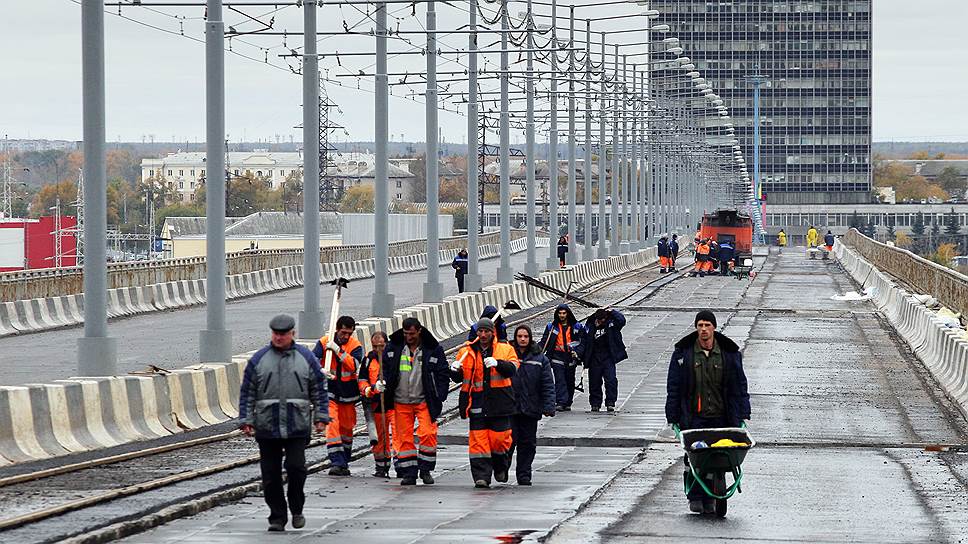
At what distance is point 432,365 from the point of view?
653 inches

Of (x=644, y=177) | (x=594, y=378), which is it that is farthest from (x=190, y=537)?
(x=644, y=177)

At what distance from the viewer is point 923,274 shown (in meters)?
53.2

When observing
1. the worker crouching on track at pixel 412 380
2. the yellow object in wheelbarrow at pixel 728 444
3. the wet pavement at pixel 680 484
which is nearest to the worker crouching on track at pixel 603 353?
the wet pavement at pixel 680 484

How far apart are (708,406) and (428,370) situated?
2.78 metres

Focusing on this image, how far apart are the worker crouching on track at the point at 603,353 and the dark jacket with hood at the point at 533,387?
8221 millimetres

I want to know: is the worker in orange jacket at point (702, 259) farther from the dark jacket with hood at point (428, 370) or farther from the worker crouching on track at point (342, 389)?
the dark jacket with hood at point (428, 370)

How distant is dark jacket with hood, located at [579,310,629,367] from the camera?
84.8 ft

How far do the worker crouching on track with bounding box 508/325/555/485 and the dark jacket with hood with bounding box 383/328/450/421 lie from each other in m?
0.70

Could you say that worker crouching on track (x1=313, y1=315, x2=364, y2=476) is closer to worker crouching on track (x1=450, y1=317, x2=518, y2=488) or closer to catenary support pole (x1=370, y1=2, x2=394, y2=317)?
worker crouching on track (x1=450, y1=317, x2=518, y2=488)

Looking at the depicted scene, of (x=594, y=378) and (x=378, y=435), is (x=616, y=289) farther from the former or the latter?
(x=378, y=435)

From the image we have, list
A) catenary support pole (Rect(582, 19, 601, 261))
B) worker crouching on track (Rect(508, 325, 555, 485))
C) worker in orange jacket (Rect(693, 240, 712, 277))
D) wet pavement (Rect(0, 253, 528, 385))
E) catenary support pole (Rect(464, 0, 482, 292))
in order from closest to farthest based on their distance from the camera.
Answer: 1. worker crouching on track (Rect(508, 325, 555, 485))
2. wet pavement (Rect(0, 253, 528, 385))
3. catenary support pole (Rect(464, 0, 482, 292))
4. catenary support pole (Rect(582, 19, 601, 261))
5. worker in orange jacket (Rect(693, 240, 712, 277))

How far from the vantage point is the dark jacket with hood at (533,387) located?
56.4ft

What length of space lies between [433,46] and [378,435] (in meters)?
23.6

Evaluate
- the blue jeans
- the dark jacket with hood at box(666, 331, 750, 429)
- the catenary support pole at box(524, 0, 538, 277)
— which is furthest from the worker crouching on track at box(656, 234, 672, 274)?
the dark jacket with hood at box(666, 331, 750, 429)
